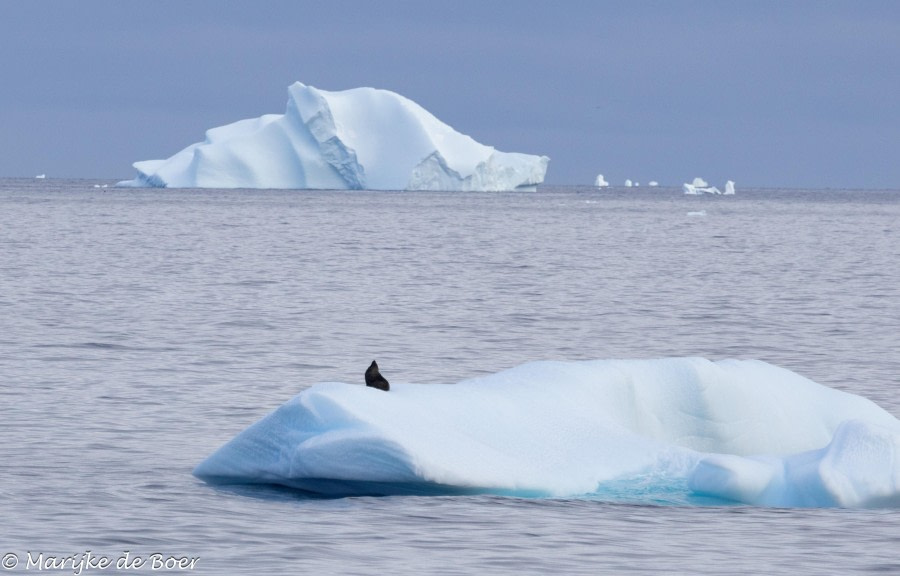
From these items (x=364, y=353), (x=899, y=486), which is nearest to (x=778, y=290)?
(x=364, y=353)

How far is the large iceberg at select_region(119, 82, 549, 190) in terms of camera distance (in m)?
87.2

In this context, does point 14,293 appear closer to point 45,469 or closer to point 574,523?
point 45,469

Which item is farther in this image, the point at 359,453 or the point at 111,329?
the point at 111,329

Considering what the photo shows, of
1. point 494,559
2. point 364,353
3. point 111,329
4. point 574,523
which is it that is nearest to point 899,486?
point 574,523

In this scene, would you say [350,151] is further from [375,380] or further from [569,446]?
[569,446]

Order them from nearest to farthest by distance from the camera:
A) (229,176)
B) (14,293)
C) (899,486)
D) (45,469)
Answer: (899,486) < (45,469) < (14,293) < (229,176)

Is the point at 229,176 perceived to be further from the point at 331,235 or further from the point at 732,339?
the point at 732,339

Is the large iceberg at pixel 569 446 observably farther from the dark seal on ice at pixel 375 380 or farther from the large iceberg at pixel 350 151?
the large iceberg at pixel 350 151

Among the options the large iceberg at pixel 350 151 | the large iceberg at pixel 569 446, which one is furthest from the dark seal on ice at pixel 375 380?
the large iceberg at pixel 350 151

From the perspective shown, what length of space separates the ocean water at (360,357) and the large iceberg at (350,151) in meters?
38.5

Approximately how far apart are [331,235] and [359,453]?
1762 inches

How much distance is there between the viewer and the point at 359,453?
9.34m

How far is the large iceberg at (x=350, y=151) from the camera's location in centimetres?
8725

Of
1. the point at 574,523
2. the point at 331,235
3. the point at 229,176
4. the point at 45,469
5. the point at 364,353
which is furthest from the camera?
the point at 229,176
